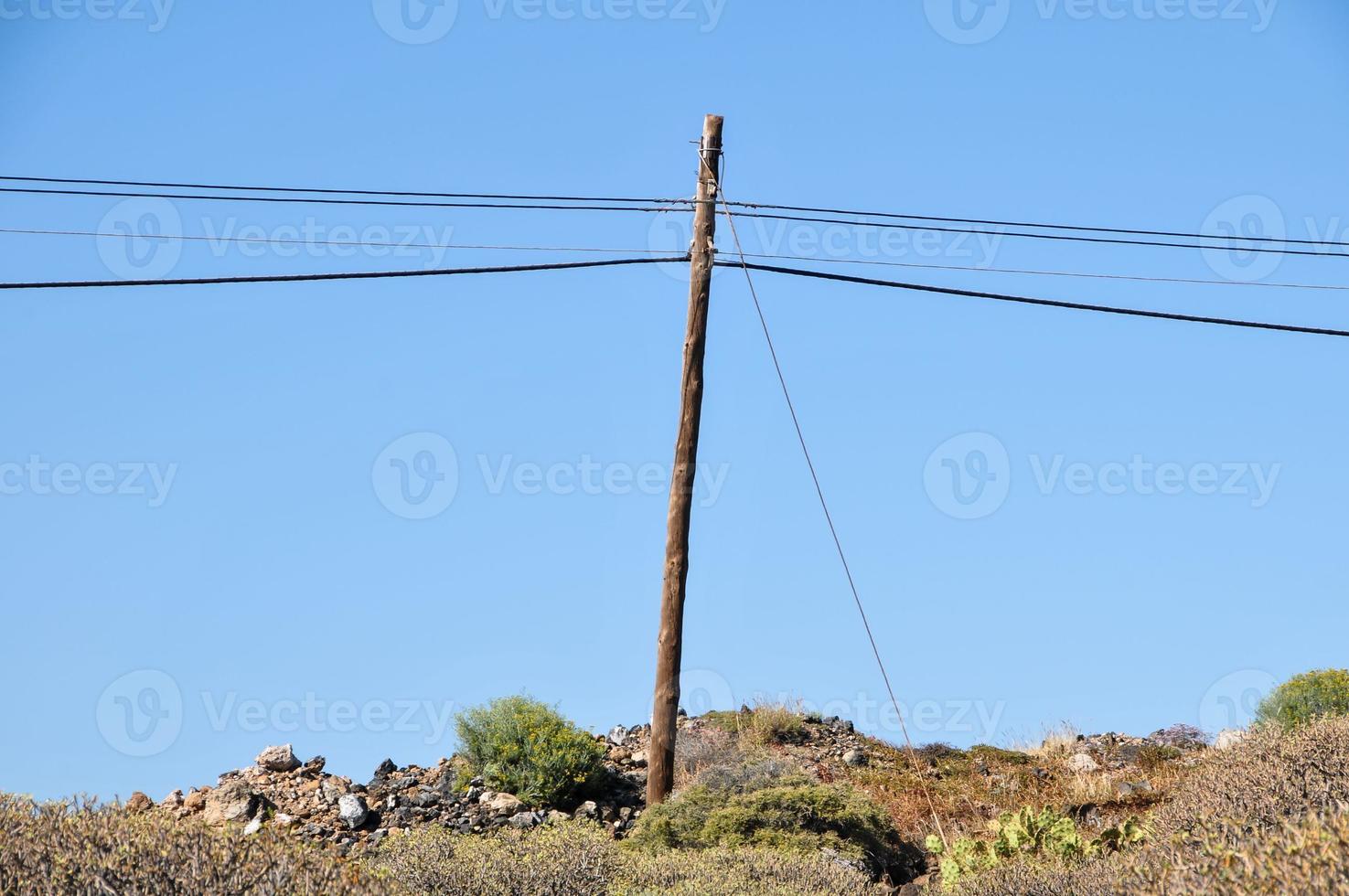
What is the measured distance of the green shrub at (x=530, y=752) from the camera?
1745cm

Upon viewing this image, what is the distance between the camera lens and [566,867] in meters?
11.6

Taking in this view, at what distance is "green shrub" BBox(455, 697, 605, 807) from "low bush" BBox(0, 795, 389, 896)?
8.64 m

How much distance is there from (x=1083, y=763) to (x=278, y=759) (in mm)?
11083

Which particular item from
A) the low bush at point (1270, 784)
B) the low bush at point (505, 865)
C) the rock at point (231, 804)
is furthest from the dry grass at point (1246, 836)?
the rock at point (231, 804)

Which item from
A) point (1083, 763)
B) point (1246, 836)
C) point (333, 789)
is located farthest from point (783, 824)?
point (1083, 763)

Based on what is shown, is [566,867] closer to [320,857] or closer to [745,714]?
[320,857]

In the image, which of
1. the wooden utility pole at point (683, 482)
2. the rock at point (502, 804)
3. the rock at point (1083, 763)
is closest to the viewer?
the wooden utility pole at point (683, 482)

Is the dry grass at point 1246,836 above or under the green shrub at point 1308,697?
under

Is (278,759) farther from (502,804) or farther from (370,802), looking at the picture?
(502,804)

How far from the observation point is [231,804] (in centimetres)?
1719

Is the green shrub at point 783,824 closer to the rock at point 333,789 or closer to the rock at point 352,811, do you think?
the rock at point 352,811

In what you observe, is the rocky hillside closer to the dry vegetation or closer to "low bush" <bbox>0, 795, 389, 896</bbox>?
the dry vegetation

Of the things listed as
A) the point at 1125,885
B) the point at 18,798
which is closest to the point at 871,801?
the point at 1125,885

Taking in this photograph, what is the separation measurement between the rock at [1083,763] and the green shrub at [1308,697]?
9.22 feet
